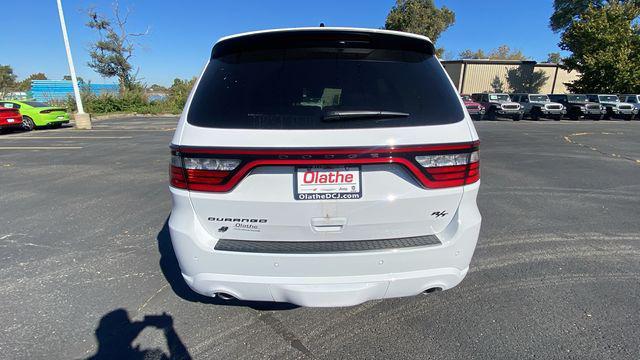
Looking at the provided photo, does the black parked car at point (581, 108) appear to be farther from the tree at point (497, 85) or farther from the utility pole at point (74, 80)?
the utility pole at point (74, 80)

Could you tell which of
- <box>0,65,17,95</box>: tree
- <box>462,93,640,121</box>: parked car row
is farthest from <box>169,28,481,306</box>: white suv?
<box>0,65,17,95</box>: tree

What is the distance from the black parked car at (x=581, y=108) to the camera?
2394cm

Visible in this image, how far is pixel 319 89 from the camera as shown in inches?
82.4

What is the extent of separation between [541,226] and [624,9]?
3720 cm

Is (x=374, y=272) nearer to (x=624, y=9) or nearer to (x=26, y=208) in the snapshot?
(x=26, y=208)

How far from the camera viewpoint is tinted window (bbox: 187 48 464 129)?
1918mm

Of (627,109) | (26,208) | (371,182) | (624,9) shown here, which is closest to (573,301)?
(371,182)

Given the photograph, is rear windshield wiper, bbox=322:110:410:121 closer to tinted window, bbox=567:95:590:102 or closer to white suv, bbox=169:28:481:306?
white suv, bbox=169:28:481:306

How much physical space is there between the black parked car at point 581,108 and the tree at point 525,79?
14.8 m

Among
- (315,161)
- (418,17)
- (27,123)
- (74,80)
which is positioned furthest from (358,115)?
(418,17)

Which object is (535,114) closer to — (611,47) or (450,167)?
(611,47)

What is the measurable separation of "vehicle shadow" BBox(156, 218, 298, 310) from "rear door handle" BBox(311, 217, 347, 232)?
100 centimetres

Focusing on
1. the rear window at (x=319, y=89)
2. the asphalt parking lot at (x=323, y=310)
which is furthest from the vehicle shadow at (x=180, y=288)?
the rear window at (x=319, y=89)

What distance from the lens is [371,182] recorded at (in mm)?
1884
